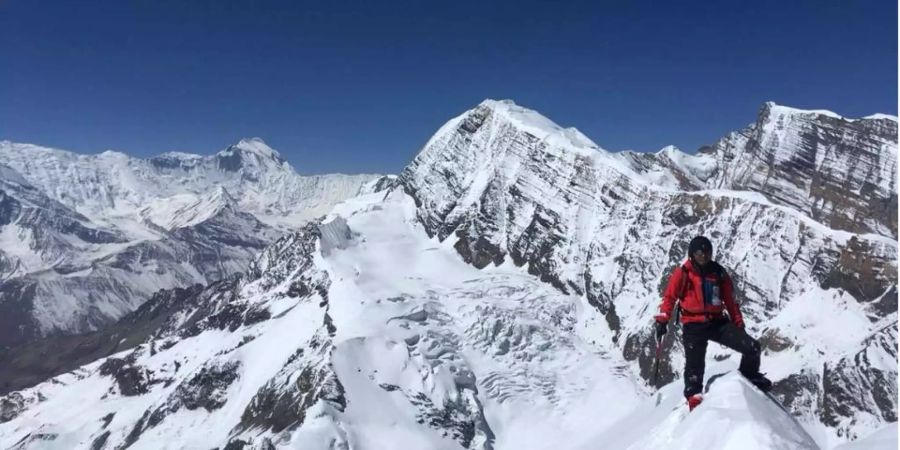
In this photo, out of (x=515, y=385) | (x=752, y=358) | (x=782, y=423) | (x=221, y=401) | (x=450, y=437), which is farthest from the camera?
(x=221, y=401)

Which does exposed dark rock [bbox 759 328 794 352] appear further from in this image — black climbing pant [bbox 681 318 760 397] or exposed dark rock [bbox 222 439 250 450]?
black climbing pant [bbox 681 318 760 397]

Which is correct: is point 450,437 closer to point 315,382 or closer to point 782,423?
→ point 315,382

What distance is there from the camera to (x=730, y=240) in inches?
6393

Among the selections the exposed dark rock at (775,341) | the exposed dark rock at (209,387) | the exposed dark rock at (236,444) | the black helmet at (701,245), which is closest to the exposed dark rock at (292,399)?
the exposed dark rock at (236,444)

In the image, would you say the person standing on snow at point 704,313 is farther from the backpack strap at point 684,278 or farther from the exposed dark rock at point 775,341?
the exposed dark rock at point 775,341

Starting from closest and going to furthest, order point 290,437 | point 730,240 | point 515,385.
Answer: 1. point 290,437
2. point 515,385
3. point 730,240

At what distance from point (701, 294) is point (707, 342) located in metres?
1.46

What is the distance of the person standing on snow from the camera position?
68.6 ft

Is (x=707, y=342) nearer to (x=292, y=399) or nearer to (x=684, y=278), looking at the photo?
(x=684, y=278)

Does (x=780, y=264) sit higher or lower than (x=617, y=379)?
higher

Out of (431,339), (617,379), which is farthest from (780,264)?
(431,339)

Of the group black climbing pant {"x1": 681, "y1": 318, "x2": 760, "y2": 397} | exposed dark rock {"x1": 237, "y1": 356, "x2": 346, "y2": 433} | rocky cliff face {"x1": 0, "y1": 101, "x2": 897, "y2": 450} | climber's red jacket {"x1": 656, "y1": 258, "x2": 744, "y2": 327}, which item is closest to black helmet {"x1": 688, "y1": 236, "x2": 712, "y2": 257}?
climber's red jacket {"x1": 656, "y1": 258, "x2": 744, "y2": 327}

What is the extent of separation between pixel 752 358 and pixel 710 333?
1380 millimetres

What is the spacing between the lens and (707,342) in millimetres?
21375
